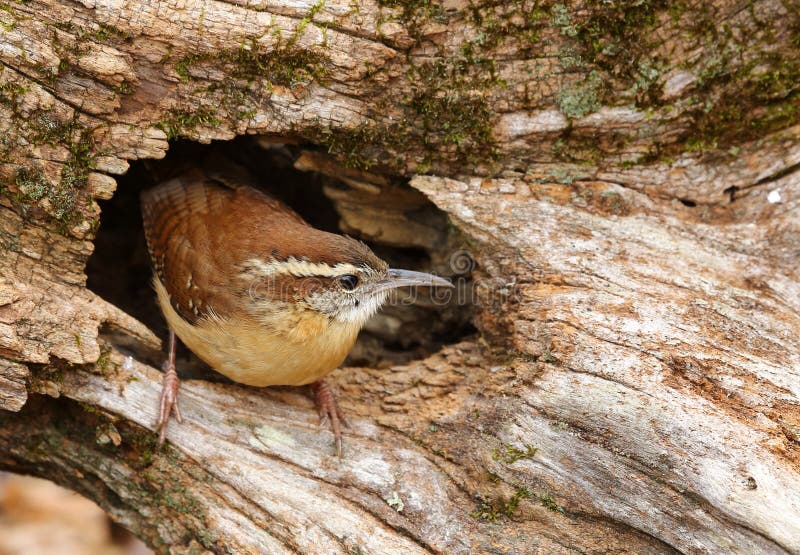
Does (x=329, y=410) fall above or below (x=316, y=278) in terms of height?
below

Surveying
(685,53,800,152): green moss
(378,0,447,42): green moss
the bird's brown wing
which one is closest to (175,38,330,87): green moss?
(378,0,447,42): green moss

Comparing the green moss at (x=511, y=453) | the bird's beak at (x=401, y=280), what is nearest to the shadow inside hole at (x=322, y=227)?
the bird's beak at (x=401, y=280)

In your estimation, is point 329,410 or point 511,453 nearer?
point 511,453

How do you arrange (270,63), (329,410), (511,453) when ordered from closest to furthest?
(511,453) → (270,63) → (329,410)

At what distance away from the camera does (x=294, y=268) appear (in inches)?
161

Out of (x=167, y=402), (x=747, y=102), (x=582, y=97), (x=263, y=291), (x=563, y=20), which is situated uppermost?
(x=563, y=20)

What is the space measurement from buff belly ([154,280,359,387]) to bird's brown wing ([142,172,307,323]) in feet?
0.36

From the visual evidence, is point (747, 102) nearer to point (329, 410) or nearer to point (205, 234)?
point (329, 410)

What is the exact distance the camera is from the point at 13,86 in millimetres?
3627

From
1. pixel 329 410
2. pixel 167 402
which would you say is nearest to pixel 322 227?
pixel 329 410

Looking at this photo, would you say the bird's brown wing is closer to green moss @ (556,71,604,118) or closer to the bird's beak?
the bird's beak

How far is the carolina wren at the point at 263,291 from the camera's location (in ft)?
13.3

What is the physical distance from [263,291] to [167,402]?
879 millimetres

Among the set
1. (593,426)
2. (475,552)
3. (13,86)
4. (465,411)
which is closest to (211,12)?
(13,86)
